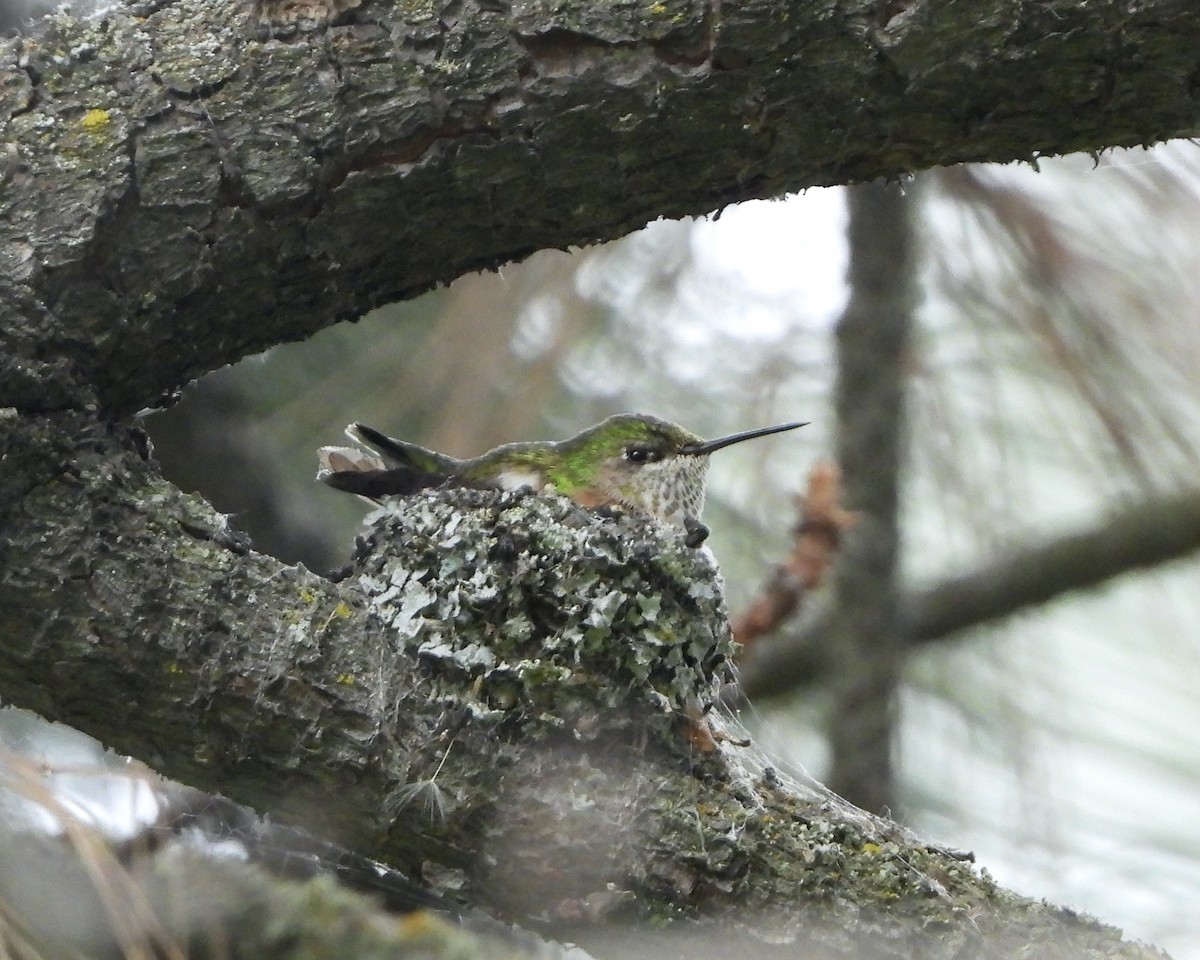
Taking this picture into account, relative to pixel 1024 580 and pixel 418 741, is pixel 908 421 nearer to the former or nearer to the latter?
pixel 1024 580

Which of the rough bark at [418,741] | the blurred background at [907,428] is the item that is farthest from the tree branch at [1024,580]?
the rough bark at [418,741]

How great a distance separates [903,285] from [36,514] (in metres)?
2.25

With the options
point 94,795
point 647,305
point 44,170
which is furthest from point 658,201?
point 647,305

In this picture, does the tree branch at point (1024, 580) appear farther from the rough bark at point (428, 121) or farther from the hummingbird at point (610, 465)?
the rough bark at point (428, 121)

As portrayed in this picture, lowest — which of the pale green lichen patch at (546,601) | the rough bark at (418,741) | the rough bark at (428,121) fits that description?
the rough bark at (418,741)

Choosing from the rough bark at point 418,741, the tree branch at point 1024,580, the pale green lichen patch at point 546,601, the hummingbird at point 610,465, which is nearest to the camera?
the rough bark at point 418,741

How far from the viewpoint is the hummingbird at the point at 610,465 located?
2.85 metres

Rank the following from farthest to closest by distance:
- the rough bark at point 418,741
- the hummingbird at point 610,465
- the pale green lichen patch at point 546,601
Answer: the hummingbird at point 610,465 → the pale green lichen patch at point 546,601 → the rough bark at point 418,741

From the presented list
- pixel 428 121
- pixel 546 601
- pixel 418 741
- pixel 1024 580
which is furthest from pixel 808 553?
pixel 428 121

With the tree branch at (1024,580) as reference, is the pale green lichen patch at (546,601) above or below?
below

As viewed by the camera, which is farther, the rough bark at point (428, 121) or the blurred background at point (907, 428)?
the blurred background at point (907, 428)

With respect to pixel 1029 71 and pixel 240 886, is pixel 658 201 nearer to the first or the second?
pixel 1029 71

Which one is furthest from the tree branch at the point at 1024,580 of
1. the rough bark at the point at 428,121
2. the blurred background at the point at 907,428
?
the rough bark at the point at 428,121

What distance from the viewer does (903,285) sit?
3.31 m
